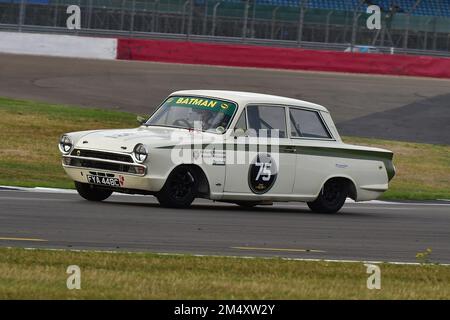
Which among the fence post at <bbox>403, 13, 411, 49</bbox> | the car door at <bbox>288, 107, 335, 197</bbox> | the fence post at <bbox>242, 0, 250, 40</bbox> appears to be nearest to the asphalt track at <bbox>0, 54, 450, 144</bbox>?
the fence post at <bbox>242, 0, 250, 40</bbox>

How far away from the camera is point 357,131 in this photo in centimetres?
2784

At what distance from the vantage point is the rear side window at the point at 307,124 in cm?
1452

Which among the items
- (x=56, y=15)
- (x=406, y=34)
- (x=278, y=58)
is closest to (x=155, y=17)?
(x=56, y=15)

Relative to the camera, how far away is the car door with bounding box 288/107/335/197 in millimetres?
14266

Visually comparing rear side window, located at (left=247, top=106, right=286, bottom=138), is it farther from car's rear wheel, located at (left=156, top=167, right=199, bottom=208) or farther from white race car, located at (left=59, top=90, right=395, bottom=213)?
car's rear wheel, located at (left=156, top=167, right=199, bottom=208)

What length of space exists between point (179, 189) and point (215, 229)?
1624mm

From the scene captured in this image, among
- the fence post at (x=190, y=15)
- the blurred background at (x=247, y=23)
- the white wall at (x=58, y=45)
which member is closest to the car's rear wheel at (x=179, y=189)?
→ the blurred background at (x=247, y=23)

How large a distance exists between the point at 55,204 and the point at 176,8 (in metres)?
25.3

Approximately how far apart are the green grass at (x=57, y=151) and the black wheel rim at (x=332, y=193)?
456cm

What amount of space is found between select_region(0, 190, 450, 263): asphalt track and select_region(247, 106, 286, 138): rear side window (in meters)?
1.09

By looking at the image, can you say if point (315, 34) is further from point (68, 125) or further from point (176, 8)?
point (68, 125)

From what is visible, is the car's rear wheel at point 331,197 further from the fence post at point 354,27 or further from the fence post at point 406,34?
the fence post at point 406,34

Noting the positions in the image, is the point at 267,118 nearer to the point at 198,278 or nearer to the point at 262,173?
the point at 262,173
